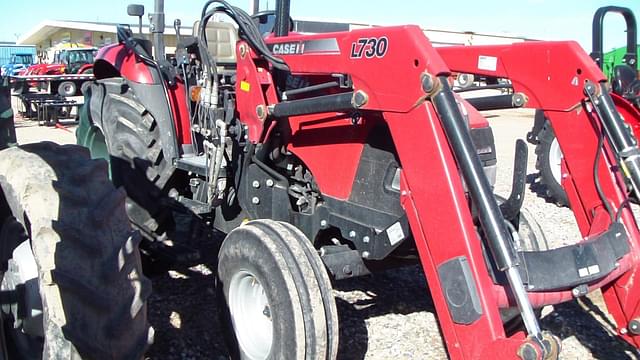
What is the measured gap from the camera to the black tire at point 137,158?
4.25m

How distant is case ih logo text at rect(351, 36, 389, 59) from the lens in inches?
106

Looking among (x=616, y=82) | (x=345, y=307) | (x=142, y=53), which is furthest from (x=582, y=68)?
(x=616, y=82)

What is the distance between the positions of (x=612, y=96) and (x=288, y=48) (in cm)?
286

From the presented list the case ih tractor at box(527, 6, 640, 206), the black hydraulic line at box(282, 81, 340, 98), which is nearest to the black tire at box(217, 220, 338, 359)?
the black hydraulic line at box(282, 81, 340, 98)

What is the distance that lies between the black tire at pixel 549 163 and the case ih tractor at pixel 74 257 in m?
5.94

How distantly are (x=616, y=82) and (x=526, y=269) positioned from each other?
4.74 m

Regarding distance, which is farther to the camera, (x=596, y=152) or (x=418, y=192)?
(x=596, y=152)

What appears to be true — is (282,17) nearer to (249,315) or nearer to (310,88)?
(310,88)

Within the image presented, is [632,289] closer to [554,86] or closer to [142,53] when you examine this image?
[554,86]

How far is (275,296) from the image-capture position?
9.75 ft

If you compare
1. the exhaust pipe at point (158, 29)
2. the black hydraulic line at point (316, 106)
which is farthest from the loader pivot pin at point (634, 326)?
the exhaust pipe at point (158, 29)

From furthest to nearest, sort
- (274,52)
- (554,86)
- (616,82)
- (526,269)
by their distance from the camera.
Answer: (616,82)
(274,52)
(554,86)
(526,269)

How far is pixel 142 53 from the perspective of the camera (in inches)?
172

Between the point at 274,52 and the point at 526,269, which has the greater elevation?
the point at 274,52
